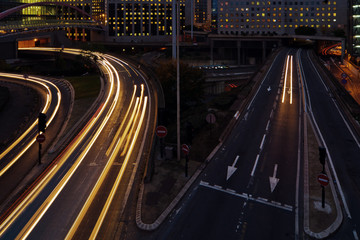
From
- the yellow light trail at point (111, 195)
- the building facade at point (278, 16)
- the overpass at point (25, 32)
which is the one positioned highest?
the building facade at point (278, 16)

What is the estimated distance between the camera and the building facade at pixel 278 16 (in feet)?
502

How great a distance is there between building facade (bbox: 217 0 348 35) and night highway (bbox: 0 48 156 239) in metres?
142

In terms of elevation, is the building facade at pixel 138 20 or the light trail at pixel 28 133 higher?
the building facade at pixel 138 20

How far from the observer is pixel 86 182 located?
19.5m

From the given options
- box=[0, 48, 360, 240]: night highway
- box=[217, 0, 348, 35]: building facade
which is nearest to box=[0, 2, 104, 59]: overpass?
box=[0, 48, 360, 240]: night highway

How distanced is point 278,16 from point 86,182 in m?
165

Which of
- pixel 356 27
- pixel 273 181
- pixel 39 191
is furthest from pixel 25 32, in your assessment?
pixel 356 27

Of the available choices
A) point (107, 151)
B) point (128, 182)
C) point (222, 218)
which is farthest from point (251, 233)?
point (107, 151)

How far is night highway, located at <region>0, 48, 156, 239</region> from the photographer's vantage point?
48.5ft

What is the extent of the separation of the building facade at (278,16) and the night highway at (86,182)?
467 feet

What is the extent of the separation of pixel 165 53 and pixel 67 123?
9960 centimetres

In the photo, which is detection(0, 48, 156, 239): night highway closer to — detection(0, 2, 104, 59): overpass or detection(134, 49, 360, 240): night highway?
detection(134, 49, 360, 240): night highway

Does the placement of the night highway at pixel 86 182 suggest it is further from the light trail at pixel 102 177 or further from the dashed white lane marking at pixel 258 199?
the dashed white lane marking at pixel 258 199

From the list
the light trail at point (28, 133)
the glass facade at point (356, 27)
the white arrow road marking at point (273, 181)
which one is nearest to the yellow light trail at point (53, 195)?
the light trail at point (28, 133)
